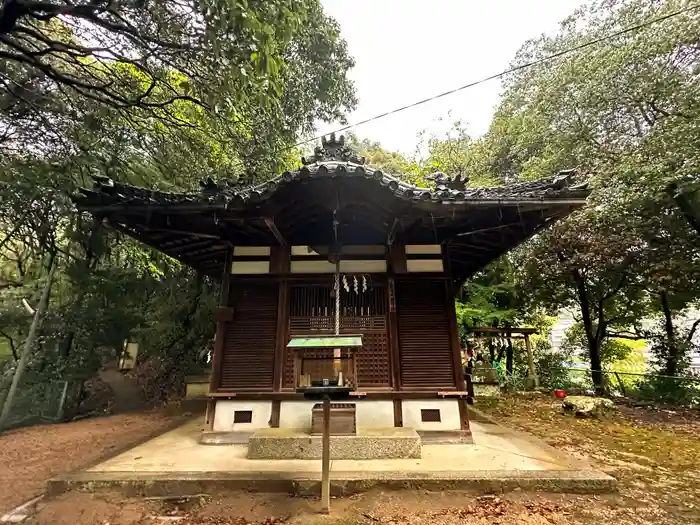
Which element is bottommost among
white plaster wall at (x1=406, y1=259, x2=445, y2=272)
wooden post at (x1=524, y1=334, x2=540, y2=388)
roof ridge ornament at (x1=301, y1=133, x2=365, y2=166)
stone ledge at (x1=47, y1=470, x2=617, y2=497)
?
stone ledge at (x1=47, y1=470, x2=617, y2=497)

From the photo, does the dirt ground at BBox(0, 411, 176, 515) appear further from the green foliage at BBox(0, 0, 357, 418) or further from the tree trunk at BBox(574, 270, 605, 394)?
the tree trunk at BBox(574, 270, 605, 394)

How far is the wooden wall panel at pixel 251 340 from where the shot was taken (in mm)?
5184

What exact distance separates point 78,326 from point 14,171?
400 centimetres

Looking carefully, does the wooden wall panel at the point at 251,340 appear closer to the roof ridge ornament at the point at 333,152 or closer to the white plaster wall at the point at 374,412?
the white plaster wall at the point at 374,412

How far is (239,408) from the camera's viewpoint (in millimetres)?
5121

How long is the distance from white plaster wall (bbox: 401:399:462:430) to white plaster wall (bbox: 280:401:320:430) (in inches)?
52.0

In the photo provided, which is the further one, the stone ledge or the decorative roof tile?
the decorative roof tile

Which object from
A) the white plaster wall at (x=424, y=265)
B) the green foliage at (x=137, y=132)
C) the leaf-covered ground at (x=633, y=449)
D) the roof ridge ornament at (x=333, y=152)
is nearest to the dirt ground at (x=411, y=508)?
the leaf-covered ground at (x=633, y=449)

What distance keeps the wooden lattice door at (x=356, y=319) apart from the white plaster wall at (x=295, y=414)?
0.27 metres

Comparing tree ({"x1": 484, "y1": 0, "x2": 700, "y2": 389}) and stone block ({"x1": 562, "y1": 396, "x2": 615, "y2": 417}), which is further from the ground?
tree ({"x1": 484, "y1": 0, "x2": 700, "y2": 389})

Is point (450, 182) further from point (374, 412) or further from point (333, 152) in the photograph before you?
point (374, 412)

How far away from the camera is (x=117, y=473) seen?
377 cm

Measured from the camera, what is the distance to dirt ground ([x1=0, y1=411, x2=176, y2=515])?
14.5 feet

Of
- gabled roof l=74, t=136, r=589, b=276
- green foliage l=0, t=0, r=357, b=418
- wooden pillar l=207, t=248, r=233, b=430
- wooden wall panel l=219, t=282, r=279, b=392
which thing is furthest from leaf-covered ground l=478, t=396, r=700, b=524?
green foliage l=0, t=0, r=357, b=418
